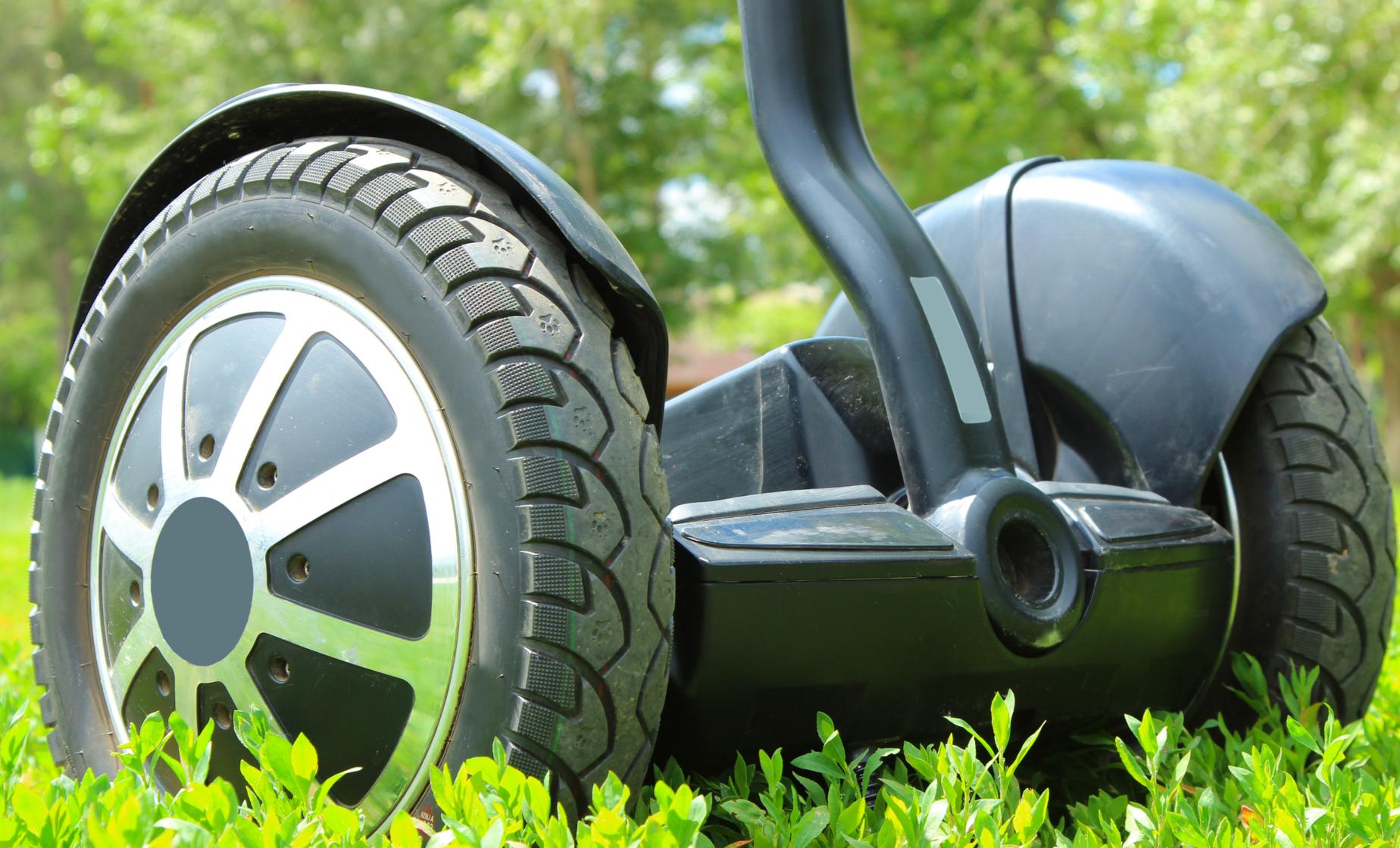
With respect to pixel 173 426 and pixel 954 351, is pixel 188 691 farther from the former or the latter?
pixel 954 351

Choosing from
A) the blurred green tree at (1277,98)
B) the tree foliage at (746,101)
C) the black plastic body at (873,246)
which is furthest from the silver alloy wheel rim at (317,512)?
the blurred green tree at (1277,98)

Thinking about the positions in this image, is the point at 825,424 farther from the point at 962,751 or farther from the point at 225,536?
the point at 225,536

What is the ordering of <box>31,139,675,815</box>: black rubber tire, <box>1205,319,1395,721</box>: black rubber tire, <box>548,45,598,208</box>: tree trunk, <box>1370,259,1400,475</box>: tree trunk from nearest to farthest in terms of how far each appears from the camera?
<box>31,139,675,815</box>: black rubber tire < <box>1205,319,1395,721</box>: black rubber tire < <box>548,45,598,208</box>: tree trunk < <box>1370,259,1400,475</box>: tree trunk

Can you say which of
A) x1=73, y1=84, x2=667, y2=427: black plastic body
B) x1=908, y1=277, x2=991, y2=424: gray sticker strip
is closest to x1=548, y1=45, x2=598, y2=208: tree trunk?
x1=73, y1=84, x2=667, y2=427: black plastic body

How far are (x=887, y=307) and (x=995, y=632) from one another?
44 cm

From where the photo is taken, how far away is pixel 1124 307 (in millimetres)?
1857

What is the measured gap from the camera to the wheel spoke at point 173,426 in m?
1.35

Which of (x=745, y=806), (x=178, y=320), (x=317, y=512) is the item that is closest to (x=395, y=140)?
(x=178, y=320)

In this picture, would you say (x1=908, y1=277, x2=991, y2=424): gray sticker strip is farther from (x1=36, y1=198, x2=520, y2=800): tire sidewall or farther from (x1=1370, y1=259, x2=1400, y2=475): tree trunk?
(x1=1370, y1=259, x2=1400, y2=475): tree trunk

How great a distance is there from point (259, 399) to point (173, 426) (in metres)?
0.16

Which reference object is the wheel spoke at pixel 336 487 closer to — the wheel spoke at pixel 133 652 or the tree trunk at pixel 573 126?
the wheel spoke at pixel 133 652

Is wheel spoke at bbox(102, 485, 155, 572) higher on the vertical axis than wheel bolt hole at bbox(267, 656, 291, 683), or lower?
higher

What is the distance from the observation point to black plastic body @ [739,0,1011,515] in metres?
1.51

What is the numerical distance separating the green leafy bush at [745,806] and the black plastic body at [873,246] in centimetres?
35
